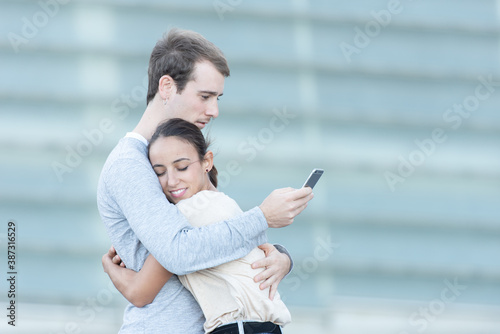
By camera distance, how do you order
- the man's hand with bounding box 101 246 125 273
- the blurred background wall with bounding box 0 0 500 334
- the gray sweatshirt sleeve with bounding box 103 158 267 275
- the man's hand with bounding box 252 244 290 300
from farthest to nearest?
the blurred background wall with bounding box 0 0 500 334, the man's hand with bounding box 101 246 125 273, the man's hand with bounding box 252 244 290 300, the gray sweatshirt sleeve with bounding box 103 158 267 275

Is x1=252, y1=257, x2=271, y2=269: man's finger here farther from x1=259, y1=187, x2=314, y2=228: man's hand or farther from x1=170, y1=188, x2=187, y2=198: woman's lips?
x1=170, y1=188, x2=187, y2=198: woman's lips

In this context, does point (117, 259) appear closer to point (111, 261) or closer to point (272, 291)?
point (111, 261)

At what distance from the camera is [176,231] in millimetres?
1337

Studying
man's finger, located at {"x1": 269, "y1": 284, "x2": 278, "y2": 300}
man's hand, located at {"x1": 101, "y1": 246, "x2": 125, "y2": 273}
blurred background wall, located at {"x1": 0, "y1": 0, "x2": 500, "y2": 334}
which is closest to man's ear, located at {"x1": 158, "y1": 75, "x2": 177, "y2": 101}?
man's hand, located at {"x1": 101, "y1": 246, "x2": 125, "y2": 273}

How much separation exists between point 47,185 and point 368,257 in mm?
1716

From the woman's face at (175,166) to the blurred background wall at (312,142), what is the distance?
1637 millimetres

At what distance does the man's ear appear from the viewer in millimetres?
1643

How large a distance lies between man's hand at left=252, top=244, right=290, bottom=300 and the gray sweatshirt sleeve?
2.3 inches

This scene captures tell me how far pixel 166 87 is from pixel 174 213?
1.41 feet

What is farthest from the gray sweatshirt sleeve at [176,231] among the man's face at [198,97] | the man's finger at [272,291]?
the man's face at [198,97]

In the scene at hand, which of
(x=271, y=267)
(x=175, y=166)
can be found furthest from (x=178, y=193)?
(x=271, y=267)

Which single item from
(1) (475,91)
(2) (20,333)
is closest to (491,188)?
(1) (475,91)

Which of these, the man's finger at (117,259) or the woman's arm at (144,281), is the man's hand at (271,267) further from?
the man's finger at (117,259)

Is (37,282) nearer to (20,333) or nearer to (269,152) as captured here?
(20,333)
